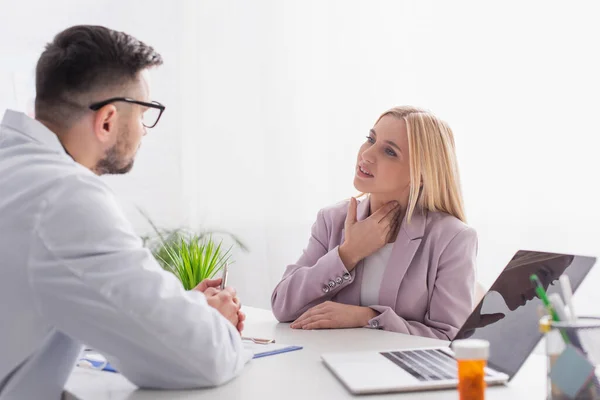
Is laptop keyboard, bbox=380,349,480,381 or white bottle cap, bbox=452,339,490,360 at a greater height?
white bottle cap, bbox=452,339,490,360

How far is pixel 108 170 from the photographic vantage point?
4.95 feet

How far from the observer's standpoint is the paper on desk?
154 cm

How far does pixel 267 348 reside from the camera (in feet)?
5.26

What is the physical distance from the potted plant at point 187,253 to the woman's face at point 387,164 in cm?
162

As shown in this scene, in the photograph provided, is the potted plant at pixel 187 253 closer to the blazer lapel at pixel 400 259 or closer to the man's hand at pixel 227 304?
the blazer lapel at pixel 400 259

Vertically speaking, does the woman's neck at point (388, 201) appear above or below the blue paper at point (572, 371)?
below

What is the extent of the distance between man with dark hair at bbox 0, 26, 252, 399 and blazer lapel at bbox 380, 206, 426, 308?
2.33 feet

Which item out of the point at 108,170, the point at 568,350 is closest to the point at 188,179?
the point at 108,170

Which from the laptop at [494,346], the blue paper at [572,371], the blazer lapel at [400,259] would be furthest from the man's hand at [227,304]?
the blue paper at [572,371]

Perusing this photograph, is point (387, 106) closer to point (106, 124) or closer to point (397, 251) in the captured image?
point (397, 251)

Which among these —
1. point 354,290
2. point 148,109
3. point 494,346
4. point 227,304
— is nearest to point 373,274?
point 354,290

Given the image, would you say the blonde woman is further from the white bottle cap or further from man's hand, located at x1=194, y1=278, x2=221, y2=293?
the white bottle cap

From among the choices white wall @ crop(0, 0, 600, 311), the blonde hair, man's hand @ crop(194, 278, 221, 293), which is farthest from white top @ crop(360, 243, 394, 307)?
white wall @ crop(0, 0, 600, 311)

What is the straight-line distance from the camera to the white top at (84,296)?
1.16 m
